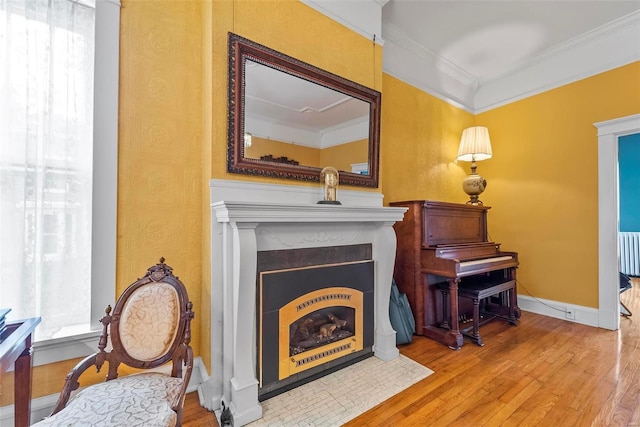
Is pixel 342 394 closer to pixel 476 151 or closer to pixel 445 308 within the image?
pixel 445 308

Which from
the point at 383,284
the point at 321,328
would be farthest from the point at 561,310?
the point at 321,328

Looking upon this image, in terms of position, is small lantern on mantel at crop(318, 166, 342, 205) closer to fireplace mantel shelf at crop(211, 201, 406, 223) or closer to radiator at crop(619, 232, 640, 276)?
fireplace mantel shelf at crop(211, 201, 406, 223)

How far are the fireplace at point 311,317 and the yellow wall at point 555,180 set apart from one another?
251cm

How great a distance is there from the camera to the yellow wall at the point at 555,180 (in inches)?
117

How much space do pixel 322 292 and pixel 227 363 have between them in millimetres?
765

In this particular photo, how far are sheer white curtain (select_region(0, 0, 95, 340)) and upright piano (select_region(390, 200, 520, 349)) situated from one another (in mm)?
2557

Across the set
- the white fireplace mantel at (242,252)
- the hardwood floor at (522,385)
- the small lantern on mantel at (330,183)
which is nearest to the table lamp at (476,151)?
the hardwood floor at (522,385)

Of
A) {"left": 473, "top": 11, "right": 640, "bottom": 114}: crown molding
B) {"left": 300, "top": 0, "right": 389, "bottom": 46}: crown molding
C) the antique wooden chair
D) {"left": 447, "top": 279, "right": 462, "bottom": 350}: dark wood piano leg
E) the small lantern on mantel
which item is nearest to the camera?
the antique wooden chair

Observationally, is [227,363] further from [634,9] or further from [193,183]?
[634,9]

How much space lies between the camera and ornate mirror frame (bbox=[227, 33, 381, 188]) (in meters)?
1.80

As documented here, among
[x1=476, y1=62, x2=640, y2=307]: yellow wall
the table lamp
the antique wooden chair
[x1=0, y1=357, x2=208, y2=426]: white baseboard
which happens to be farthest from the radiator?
the antique wooden chair

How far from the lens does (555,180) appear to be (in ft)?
10.7

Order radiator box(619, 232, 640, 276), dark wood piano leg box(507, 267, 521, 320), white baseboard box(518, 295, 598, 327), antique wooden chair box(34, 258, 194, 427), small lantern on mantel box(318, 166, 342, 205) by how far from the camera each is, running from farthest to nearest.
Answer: radiator box(619, 232, 640, 276), dark wood piano leg box(507, 267, 521, 320), white baseboard box(518, 295, 598, 327), small lantern on mantel box(318, 166, 342, 205), antique wooden chair box(34, 258, 194, 427)

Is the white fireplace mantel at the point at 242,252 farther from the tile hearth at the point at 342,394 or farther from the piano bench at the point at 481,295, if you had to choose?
the piano bench at the point at 481,295
